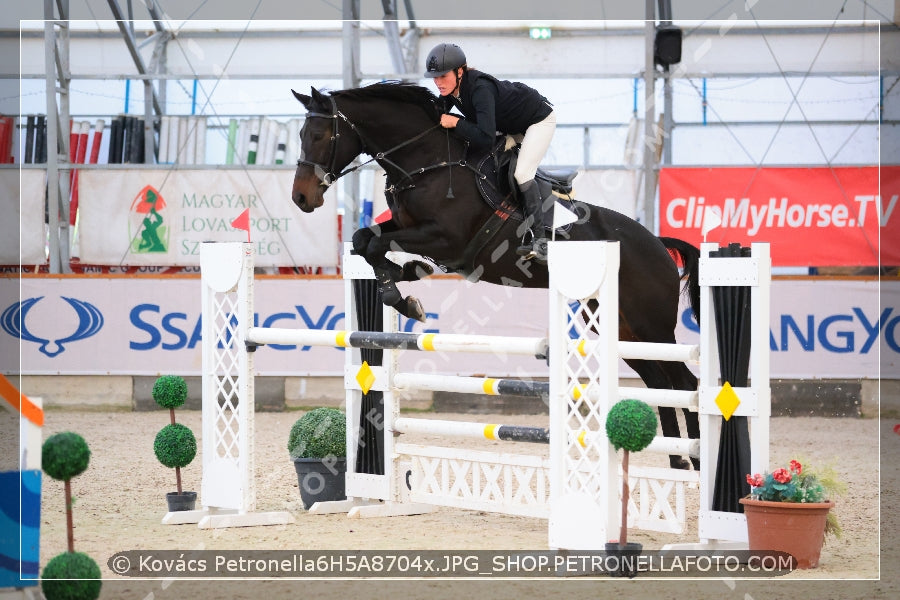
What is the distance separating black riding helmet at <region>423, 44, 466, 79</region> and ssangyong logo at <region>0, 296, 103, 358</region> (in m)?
5.85

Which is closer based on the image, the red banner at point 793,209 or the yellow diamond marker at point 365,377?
the yellow diamond marker at point 365,377

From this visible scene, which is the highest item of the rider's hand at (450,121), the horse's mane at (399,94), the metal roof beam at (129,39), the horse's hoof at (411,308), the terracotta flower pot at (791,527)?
the metal roof beam at (129,39)

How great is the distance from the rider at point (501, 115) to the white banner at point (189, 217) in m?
5.12

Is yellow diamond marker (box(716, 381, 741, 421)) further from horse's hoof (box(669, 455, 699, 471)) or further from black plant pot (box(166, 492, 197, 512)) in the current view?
black plant pot (box(166, 492, 197, 512))

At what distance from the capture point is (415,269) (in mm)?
5207

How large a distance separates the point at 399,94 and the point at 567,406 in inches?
77.3

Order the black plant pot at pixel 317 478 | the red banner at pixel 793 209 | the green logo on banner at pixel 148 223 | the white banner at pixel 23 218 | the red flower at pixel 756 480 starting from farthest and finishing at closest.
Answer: the green logo on banner at pixel 148 223
the white banner at pixel 23 218
the red banner at pixel 793 209
the black plant pot at pixel 317 478
the red flower at pixel 756 480

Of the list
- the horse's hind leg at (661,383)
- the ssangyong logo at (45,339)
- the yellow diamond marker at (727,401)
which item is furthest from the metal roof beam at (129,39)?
the yellow diamond marker at (727,401)

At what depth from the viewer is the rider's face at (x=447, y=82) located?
4992 millimetres

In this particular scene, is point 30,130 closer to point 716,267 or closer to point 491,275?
point 491,275

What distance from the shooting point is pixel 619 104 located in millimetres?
12562

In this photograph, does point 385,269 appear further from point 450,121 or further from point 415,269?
point 450,121

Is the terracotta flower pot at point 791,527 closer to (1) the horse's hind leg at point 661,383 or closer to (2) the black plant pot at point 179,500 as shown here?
(1) the horse's hind leg at point 661,383

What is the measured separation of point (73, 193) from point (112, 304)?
69.9 inches
